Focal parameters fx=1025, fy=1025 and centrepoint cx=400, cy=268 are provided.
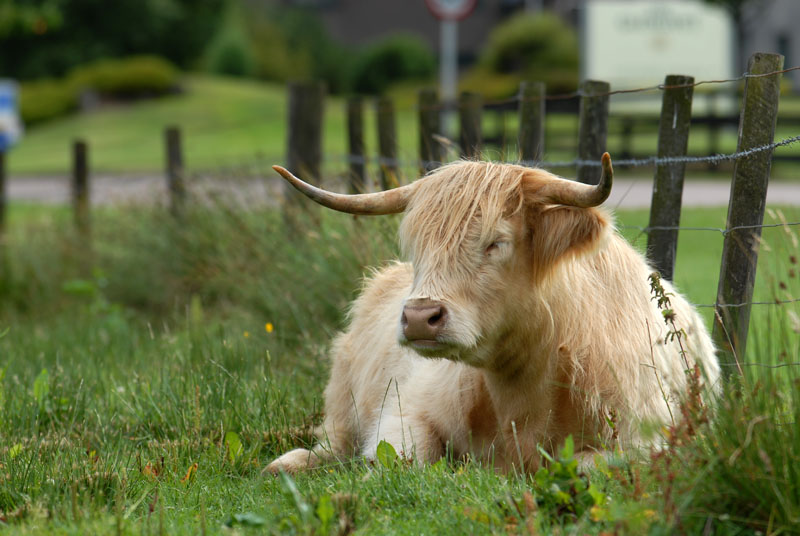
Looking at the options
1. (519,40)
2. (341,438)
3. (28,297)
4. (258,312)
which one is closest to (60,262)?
(28,297)

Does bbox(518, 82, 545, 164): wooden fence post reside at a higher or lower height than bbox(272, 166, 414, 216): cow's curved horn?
higher

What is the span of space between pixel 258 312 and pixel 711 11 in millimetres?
19802

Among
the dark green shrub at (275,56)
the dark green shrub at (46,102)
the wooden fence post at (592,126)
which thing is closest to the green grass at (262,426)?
the wooden fence post at (592,126)

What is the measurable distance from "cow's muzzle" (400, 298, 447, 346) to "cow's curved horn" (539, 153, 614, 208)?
59 centimetres

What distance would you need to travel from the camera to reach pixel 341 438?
500 cm

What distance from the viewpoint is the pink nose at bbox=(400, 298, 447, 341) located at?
3.56 m

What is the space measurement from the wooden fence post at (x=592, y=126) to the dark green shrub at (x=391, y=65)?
115ft

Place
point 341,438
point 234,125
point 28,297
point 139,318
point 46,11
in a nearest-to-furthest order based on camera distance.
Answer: point 341,438 → point 139,318 → point 28,297 → point 46,11 → point 234,125

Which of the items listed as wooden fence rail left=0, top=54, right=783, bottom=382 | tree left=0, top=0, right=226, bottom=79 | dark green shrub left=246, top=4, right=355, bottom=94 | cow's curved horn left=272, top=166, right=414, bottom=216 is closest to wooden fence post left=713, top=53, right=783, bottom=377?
Result: wooden fence rail left=0, top=54, right=783, bottom=382

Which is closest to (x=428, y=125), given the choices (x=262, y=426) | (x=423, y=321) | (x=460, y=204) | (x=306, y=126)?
(x=306, y=126)

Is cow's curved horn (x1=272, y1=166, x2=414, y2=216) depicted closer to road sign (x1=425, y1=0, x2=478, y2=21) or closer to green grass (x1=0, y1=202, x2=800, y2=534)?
green grass (x1=0, y1=202, x2=800, y2=534)

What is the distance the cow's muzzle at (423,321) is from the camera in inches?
140

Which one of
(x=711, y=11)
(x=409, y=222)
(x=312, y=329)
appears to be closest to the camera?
(x=409, y=222)

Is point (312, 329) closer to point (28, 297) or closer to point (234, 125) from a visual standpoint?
point (28, 297)
